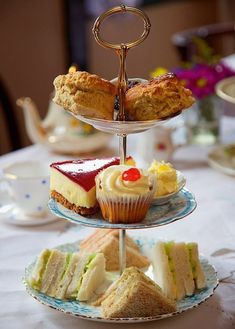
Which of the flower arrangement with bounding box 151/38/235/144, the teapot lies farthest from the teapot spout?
the flower arrangement with bounding box 151/38/235/144

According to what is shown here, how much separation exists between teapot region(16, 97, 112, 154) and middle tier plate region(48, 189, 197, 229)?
0.78 m

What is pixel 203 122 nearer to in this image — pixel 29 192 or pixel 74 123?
pixel 74 123

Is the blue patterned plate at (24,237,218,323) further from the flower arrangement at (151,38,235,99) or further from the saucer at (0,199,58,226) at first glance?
the flower arrangement at (151,38,235,99)

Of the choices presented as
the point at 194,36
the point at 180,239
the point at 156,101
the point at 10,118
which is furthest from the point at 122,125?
the point at 194,36

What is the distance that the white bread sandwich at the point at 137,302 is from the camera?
3.34 ft

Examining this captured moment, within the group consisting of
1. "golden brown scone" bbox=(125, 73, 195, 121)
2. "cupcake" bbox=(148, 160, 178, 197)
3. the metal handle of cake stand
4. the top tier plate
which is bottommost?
"cupcake" bbox=(148, 160, 178, 197)

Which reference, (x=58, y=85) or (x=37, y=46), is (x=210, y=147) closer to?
(x=58, y=85)

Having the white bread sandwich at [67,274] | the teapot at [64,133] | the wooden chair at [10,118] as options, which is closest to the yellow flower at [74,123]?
the teapot at [64,133]

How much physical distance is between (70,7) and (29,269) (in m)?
2.94

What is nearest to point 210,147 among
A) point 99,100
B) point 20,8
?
point 99,100

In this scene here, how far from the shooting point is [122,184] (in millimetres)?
1024

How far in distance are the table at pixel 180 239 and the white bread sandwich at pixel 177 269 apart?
0.04m

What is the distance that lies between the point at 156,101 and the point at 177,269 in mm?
297

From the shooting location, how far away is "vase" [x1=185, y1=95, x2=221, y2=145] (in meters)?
1.94
